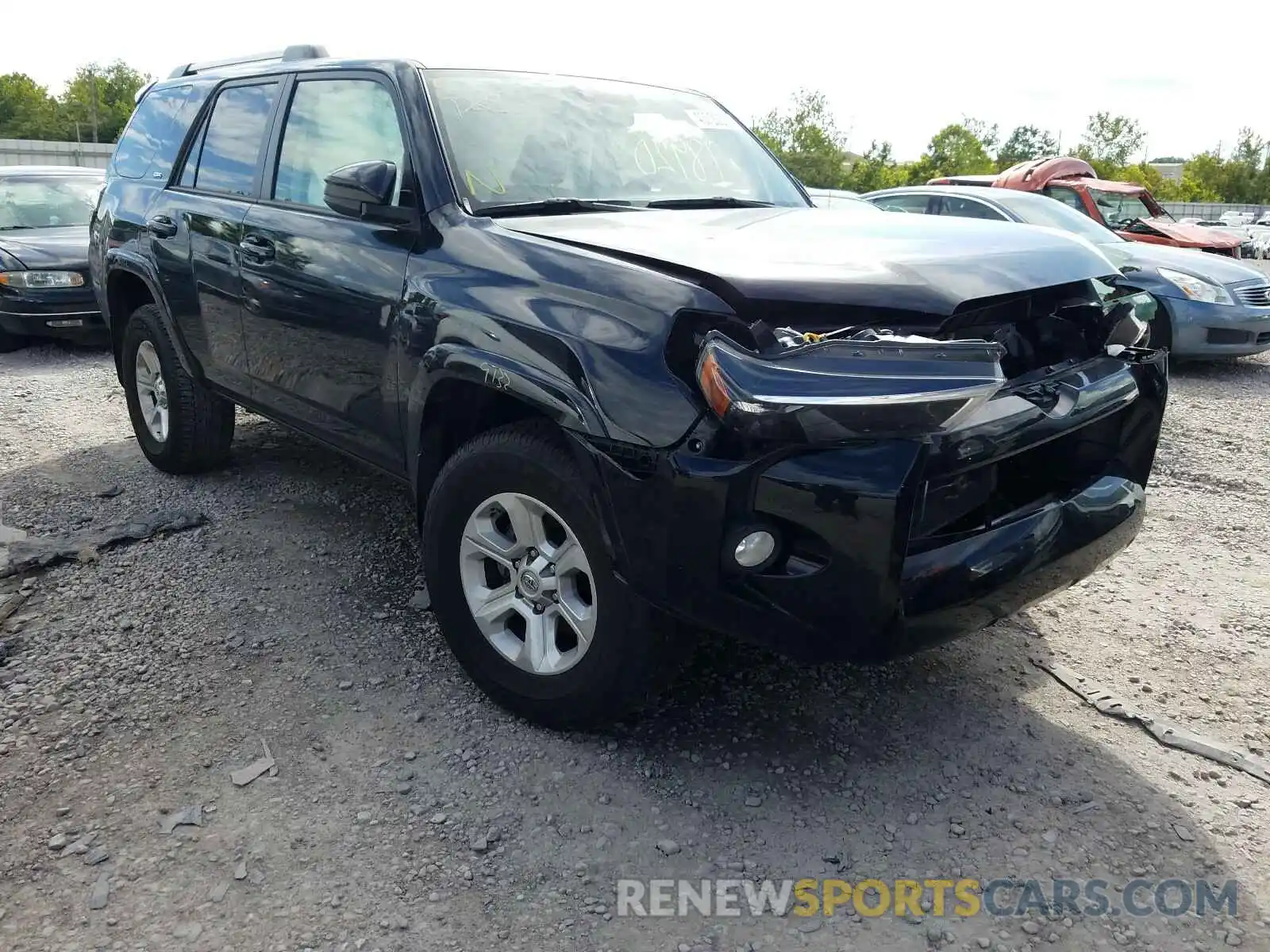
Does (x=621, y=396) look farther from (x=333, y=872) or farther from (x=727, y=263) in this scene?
(x=333, y=872)

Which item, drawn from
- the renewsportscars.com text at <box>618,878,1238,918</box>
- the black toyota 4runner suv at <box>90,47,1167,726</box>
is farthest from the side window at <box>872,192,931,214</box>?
the renewsportscars.com text at <box>618,878,1238,918</box>

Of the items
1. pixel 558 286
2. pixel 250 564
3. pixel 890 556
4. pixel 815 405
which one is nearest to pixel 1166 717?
pixel 890 556

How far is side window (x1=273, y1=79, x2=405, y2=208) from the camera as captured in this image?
3.43 metres

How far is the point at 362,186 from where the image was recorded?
3.10 metres

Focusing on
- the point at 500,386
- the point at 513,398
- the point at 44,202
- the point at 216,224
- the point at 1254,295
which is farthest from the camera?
the point at 44,202

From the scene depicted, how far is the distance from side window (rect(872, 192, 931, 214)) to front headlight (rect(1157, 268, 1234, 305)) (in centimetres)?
251

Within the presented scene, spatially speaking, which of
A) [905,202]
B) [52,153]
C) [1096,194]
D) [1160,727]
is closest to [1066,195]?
[1096,194]

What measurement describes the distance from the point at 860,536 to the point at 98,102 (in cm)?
9656

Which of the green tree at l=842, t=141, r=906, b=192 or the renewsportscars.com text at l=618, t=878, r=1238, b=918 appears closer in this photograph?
the renewsportscars.com text at l=618, t=878, r=1238, b=918

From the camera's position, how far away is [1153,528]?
4.60 meters

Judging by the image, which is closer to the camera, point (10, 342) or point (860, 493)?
point (860, 493)

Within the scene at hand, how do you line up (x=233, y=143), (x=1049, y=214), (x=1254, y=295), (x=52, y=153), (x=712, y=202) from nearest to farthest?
(x=712, y=202), (x=233, y=143), (x=1254, y=295), (x=1049, y=214), (x=52, y=153)

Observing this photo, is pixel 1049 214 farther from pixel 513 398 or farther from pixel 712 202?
pixel 513 398

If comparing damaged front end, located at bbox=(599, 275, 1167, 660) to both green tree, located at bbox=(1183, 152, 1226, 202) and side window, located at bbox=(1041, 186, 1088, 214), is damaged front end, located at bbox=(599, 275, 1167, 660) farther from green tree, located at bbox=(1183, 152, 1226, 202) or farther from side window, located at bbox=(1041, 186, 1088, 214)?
green tree, located at bbox=(1183, 152, 1226, 202)
